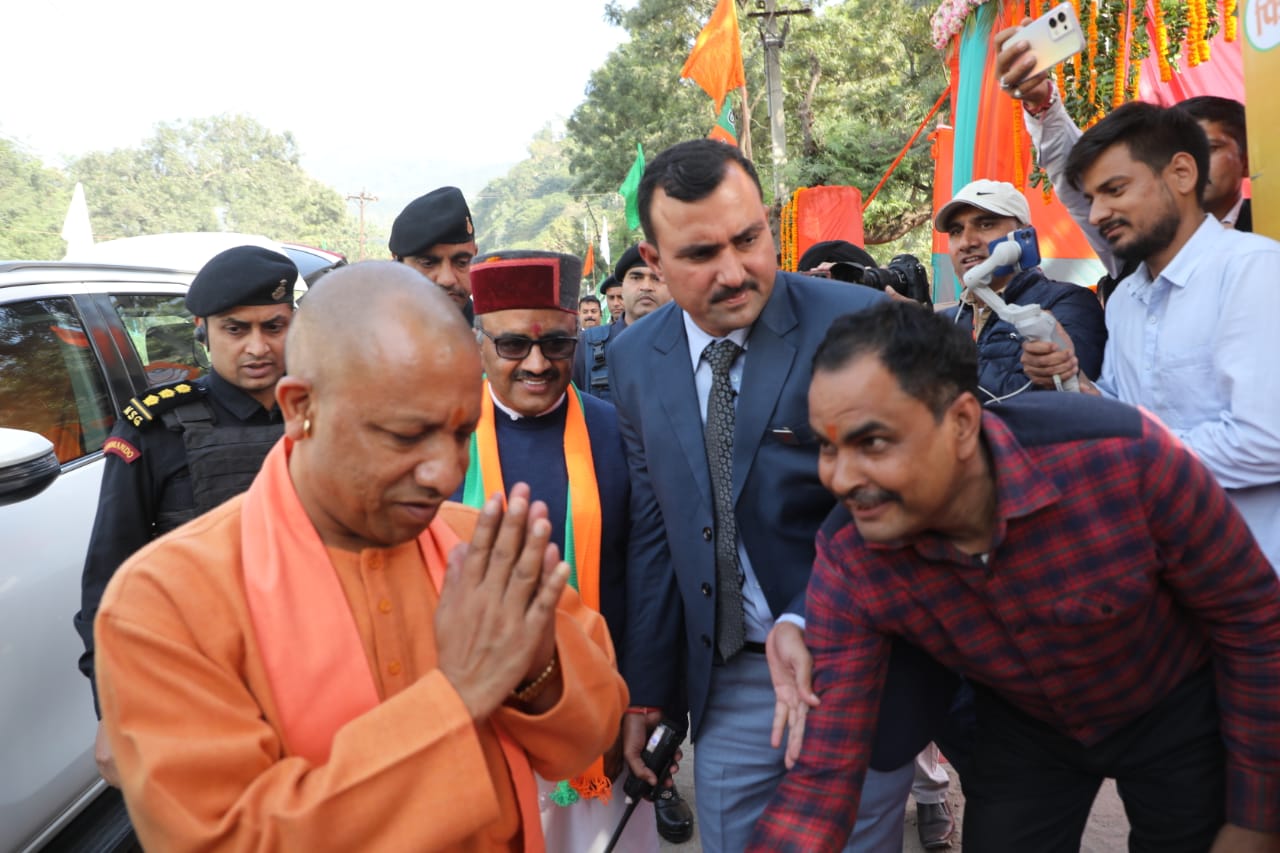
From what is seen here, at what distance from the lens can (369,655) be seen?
4.60 ft

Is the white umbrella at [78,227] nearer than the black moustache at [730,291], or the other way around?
the black moustache at [730,291]

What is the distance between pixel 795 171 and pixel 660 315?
15.1 metres

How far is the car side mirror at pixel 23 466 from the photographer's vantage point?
200cm

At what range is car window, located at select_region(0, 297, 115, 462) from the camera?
300cm

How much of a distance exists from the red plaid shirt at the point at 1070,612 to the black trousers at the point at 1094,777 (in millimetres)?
60

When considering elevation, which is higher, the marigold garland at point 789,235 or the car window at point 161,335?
the marigold garland at point 789,235

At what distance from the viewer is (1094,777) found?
6.76 feet

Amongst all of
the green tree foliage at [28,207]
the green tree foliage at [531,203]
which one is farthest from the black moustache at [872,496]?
the green tree foliage at [531,203]

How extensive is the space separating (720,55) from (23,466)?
10762 mm

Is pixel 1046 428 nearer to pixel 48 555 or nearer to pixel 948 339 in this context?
pixel 948 339

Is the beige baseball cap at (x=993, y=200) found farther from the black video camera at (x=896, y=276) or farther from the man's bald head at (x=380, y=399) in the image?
the man's bald head at (x=380, y=399)

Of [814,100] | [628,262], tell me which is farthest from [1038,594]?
[814,100]

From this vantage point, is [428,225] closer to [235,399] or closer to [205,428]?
[235,399]

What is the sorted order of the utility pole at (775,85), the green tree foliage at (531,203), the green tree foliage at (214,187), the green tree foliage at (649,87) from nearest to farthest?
the utility pole at (775,85)
the green tree foliage at (649,87)
the green tree foliage at (214,187)
the green tree foliage at (531,203)
